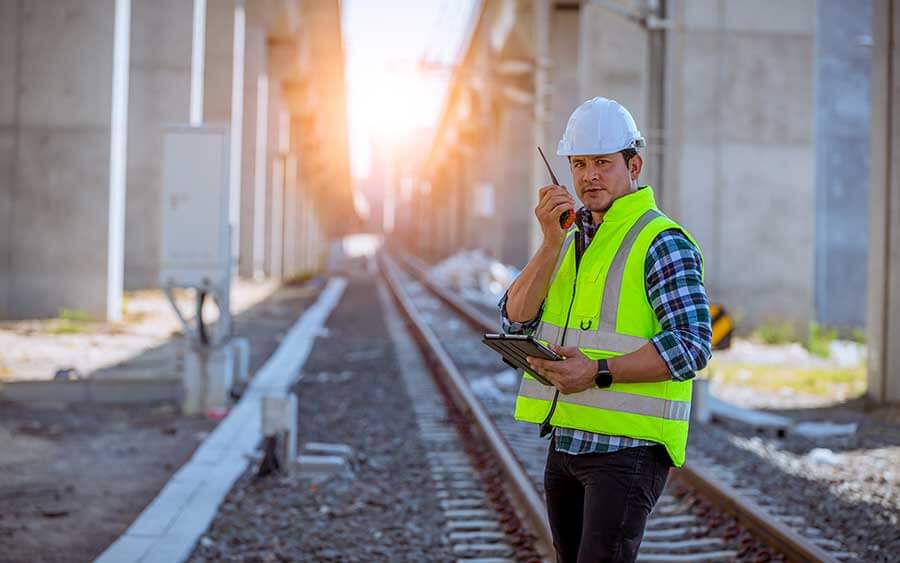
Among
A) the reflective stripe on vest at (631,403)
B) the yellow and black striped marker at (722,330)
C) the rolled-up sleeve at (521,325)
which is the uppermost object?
the rolled-up sleeve at (521,325)

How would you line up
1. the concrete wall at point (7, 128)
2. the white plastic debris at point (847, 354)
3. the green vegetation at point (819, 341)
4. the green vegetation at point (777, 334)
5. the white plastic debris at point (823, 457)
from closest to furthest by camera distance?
the white plastic debris at point (823, 457), the white plastic debris at point (847, 354), the concrete wall at point (7, 128), the green vegetation at point (819, 341), the green vegetation at point (777, 334)

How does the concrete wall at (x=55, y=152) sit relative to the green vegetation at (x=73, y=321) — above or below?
above

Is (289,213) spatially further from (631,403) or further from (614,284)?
(631,403)

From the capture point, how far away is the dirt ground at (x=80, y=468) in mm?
5422

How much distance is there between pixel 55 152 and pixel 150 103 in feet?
22.3

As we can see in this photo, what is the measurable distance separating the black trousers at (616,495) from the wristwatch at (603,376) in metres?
0.20

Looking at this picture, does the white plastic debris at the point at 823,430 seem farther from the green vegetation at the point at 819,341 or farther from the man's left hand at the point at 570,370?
the green vegetation at the point at 819,341

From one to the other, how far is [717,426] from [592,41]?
11.4 metres

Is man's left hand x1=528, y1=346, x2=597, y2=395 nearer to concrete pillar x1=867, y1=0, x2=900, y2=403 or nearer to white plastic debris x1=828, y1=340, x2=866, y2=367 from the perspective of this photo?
concrete pillar x1=867, y1=0, x2=900, y2=403

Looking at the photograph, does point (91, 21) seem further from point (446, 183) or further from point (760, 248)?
point (446, 183)

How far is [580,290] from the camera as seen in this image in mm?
2814

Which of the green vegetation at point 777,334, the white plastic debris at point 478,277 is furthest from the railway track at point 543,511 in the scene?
the white plastic debris at point 478,277

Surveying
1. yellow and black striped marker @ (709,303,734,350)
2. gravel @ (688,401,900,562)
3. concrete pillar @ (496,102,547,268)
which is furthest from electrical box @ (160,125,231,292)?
concrete pillar @ (496,102,547,268)

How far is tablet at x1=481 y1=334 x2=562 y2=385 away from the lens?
2.61 m
